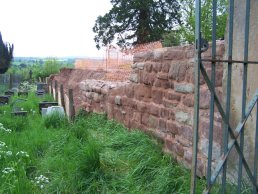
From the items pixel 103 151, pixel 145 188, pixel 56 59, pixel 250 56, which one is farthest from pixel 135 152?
pixel 56 59

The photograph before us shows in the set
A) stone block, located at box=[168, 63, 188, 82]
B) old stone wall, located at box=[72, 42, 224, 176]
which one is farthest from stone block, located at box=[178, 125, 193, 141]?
stone block, located at box=[168, 63, 188, 82]

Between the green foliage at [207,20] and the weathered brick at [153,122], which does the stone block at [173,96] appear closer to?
the weathered brick at [153,122]

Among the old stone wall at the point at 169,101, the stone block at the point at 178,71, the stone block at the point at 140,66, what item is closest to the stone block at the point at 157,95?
the old stone wall at the point at 169,101

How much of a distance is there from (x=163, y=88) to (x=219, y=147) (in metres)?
1.40

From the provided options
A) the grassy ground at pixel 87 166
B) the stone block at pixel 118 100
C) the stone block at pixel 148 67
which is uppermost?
the stone block at pixel 148 67

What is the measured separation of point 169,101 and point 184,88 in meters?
0.44

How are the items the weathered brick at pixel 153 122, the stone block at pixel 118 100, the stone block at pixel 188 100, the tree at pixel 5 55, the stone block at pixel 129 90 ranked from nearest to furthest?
1. the stone block at pixel 188 100
2. the weathered brick at pixel 153 122
3. the stone block at pixel 129 90
4. the stone block at pixel 118 100
5. the tree at pixel 5 55

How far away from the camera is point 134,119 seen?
5.41 meters

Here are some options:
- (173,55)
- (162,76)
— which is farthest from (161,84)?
(173,55)

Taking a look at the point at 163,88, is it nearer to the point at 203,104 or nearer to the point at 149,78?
the point at 149,78

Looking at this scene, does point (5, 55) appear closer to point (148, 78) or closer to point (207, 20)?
point (207, 20)

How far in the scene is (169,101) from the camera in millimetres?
4312

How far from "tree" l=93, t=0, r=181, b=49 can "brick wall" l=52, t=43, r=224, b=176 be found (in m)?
20.7

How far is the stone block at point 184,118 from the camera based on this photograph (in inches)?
151
